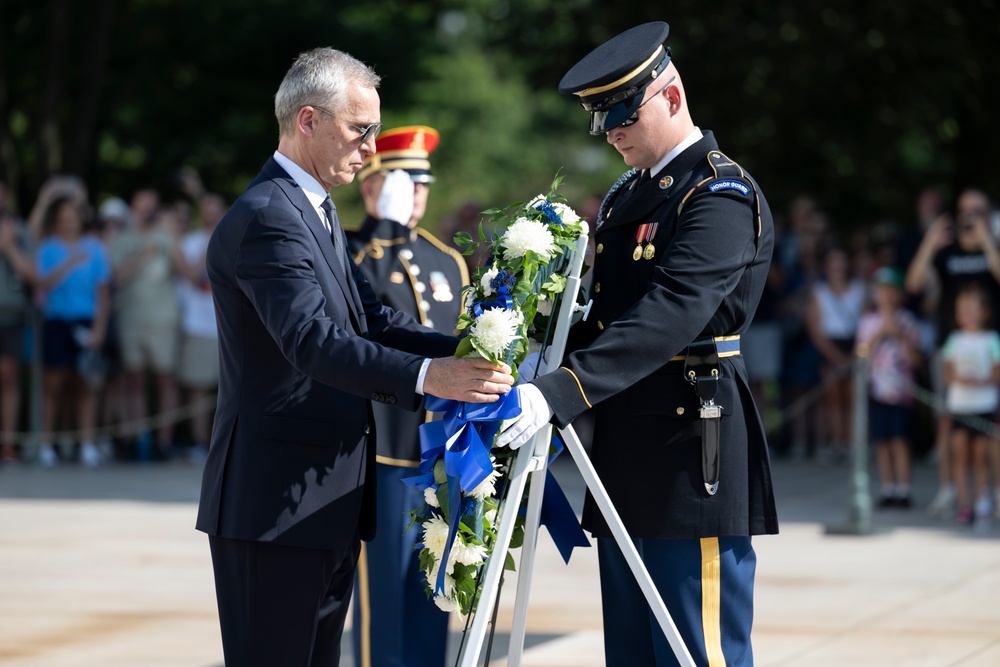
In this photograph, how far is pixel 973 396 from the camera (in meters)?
9.58

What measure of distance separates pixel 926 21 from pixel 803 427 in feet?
13.4

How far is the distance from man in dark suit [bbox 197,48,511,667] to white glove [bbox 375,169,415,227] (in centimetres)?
153

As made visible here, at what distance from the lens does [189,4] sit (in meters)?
17.4

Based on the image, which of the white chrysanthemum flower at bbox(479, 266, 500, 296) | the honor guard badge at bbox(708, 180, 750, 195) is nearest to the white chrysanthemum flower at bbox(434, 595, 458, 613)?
the white chrysanthemum flower at bbox(479, 266, 500, 296)

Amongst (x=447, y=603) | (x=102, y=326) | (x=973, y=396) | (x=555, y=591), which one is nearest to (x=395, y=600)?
(x=447, y=603)

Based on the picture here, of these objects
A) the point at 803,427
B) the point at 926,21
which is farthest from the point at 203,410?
the point at 926,21

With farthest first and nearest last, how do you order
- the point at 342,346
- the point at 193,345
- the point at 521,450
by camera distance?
the point at 193,345 < the point at 521,450 < the point at 342,346

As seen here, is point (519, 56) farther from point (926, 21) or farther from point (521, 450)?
point (521, 450)

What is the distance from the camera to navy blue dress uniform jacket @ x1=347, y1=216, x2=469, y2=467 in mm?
5012

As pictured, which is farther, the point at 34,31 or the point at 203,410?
the point at 34,31

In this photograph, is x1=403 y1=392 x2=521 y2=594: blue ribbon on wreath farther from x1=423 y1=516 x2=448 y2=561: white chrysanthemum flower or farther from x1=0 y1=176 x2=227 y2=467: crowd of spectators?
x1=0 y1=176 x2=227 y2=467: crowd of spectators

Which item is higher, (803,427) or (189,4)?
(189,4)

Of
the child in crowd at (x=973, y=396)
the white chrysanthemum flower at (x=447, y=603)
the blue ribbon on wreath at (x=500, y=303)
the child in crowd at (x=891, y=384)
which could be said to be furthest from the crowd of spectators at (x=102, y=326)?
the blue ribbon on wreath at (x=500, y=303)

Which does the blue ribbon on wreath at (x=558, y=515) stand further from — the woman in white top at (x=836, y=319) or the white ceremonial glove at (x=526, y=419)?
the woman in white top at (x=836, y=319)
